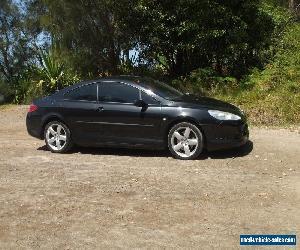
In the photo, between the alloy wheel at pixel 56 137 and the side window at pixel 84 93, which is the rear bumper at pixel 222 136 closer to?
the side window at pixel 84 93

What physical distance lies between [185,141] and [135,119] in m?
0.99

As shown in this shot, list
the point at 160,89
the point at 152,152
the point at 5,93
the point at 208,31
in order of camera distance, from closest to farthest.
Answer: the point at 160,89 → the point at 152,152 → the point at 208,31 → the point at 5,93

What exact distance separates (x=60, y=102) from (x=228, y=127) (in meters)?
3.30

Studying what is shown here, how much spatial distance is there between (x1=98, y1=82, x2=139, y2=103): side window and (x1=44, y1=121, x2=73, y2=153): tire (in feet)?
3.21

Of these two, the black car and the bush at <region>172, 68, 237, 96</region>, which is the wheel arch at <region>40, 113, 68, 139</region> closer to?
the black car

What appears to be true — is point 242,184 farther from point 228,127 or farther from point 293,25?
point 293,25

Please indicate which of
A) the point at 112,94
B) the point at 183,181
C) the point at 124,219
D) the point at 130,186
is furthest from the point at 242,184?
the point at 112,94

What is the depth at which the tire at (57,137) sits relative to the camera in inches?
381

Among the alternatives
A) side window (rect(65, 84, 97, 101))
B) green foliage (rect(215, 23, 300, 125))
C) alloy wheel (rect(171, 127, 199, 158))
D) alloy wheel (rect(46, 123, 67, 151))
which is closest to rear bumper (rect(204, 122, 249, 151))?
alloy wheel (rect(171, 127, 199, 158))

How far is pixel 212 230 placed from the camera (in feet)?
17.9

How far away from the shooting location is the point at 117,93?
930 centimetres

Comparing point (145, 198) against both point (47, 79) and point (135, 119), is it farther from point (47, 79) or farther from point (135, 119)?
point (47, 79)

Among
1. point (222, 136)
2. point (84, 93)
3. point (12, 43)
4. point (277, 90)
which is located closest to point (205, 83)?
point (277, 90)

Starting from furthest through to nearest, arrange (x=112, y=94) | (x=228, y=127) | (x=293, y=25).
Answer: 1. (x=293, y=25)
2. (x=112, y=94)
3. (x=228, y=127)
